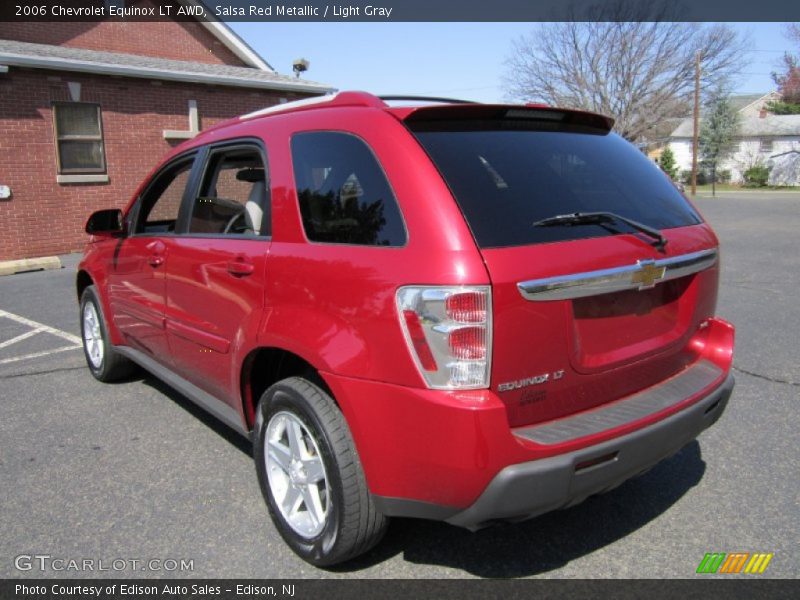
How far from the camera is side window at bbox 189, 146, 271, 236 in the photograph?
304cm

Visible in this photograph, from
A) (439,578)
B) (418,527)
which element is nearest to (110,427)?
(418,527)

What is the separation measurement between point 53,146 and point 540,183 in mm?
12792

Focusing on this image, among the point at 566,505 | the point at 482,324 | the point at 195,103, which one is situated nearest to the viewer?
the point at 482,324

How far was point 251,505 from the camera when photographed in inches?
119

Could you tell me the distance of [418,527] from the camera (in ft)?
9.21

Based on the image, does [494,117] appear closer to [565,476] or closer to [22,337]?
[565,476]

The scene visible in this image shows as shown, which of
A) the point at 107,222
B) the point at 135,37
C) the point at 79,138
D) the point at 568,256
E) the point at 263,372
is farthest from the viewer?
the point at 135,37

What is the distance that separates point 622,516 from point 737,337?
3499 millimetres

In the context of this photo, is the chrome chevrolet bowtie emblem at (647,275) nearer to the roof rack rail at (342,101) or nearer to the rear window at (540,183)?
the rear window at (540,183)

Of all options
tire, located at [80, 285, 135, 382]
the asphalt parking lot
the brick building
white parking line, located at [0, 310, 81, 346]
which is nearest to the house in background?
the brick building

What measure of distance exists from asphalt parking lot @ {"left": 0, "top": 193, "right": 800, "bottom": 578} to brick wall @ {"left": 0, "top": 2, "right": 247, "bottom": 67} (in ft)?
41.9

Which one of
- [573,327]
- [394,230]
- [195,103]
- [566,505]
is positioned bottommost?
[566,505]

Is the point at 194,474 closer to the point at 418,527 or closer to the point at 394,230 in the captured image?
the point at 418,527

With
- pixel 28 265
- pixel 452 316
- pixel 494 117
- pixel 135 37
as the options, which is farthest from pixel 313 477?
pixel 135 37
